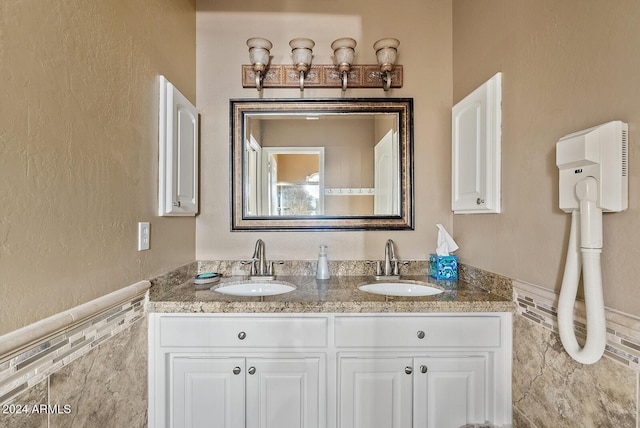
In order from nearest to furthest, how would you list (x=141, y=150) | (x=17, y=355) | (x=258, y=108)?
1. (x=17, y=355)
2. (x=141, y=150)
3. (x=258, y=108)

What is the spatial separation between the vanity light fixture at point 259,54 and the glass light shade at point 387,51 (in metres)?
0.60

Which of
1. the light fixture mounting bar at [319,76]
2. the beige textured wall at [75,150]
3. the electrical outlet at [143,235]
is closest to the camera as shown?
the beige textured wall at [75,150]

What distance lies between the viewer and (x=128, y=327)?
117 centimetres

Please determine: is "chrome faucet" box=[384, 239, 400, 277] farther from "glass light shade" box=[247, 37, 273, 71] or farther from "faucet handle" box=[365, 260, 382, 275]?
"glass light shade" box=[247, 37, 273, 71]

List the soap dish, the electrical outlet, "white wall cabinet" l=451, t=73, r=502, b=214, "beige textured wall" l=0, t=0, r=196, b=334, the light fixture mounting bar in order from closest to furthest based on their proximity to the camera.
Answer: "beige textured wall" l=0, t=0, r=196, b=334 < the electrical outlet < "white wall cabinet" l=451, t=73, r=502, b=214 < the soap dish < the light fixture mounting bar

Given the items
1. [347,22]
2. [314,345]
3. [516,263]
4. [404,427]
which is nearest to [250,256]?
[314,345]

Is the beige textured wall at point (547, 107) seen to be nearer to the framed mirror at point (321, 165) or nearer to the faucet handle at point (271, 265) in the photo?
the framed mirror at point (321, 165)

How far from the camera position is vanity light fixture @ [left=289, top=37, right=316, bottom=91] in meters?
1.67

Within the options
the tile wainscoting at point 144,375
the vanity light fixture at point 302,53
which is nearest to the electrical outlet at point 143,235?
the tile wainscoting at point 144,375

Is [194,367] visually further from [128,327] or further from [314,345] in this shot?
[314,345]

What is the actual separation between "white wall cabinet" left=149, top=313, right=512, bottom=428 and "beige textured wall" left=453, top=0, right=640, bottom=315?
1.19 feet

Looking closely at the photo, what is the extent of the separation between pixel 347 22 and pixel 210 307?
5.73 ft

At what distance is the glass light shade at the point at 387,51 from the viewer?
1.69 m

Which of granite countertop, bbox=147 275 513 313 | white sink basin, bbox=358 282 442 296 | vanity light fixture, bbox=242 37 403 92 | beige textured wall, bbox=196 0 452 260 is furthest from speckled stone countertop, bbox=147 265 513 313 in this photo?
vanity light fixture, bbox=242 37 403 92
